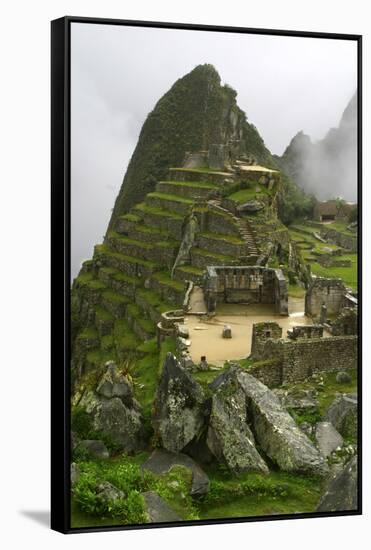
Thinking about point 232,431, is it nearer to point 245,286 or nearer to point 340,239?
point 245,286

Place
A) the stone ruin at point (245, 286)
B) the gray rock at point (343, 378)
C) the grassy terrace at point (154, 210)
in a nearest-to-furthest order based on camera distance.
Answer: the gray rock at point (343, 378), the stone ruin at point (245, 286), the grassy terrace at point (154, 210)

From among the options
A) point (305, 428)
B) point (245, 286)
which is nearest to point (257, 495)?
point (305, 428)

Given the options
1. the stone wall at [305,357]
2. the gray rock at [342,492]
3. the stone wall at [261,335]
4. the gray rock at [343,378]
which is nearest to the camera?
the gray rock at [342,492]

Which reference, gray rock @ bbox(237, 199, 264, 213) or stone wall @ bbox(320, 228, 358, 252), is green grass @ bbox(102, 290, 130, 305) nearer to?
gray rock @ bbox(237, 199, 264, 213)

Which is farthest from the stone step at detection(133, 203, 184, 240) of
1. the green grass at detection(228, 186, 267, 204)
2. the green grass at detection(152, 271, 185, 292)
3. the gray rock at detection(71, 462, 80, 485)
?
the gray rock at detection(71, 462, 80, 485)

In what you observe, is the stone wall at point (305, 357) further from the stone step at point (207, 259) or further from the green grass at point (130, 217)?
the green grass at point (130, 217)

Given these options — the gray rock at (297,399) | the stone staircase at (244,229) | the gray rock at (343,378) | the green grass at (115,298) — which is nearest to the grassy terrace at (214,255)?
the stone staircase at (244,229)
